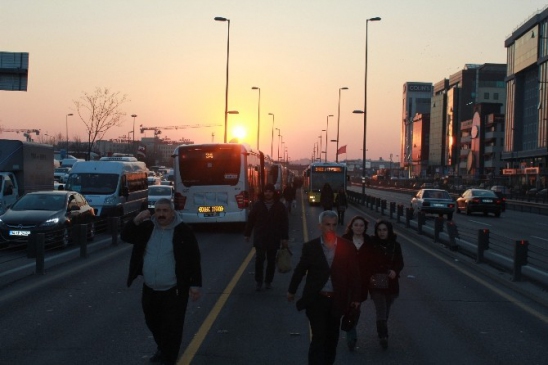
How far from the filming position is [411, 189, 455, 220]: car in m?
38.5

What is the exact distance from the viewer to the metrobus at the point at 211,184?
25.3 metres

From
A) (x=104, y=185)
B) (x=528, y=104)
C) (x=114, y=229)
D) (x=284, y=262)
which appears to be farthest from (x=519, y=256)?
(x=528, y=104)

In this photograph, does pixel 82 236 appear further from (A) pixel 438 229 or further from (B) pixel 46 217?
(A) pixel 438 229

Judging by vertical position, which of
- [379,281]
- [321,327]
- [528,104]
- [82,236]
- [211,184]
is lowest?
[82,236]

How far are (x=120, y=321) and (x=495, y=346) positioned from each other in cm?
493

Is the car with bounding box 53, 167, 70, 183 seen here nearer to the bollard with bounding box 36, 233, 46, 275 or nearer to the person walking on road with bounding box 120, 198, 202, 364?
the bollard with bounding box 36, 233, 46, 275

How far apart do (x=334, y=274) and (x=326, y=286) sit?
132mm

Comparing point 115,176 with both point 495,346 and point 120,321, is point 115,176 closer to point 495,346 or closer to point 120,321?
point 120,321

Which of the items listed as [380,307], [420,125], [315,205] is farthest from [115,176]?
[420,125]

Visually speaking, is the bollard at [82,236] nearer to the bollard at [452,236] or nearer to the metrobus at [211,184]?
the metrobus at [211,184]

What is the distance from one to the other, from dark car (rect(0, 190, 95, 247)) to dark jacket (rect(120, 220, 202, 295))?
1135 cm

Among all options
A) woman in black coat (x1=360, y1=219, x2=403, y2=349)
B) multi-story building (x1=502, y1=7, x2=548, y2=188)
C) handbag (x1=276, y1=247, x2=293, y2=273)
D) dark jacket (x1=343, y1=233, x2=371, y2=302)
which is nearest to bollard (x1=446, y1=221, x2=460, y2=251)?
handbag (x1=276, y1=247, x2=293, y2=273)

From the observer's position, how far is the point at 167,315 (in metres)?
6.66

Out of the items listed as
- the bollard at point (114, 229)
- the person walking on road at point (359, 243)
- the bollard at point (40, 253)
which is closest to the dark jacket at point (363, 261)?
the person walking on road at point (359, 243)
